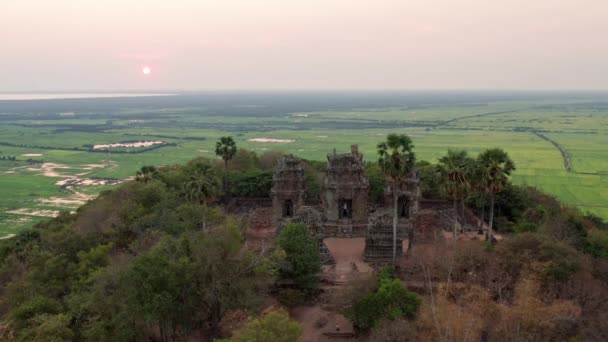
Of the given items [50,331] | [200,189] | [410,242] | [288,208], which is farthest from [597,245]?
[50,331]

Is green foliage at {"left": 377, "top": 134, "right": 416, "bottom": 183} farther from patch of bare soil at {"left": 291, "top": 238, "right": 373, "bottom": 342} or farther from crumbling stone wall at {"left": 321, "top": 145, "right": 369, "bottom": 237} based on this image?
crumbling stone wall at {"left": 321, "top": 145, "right": 369, "bottom": 237}

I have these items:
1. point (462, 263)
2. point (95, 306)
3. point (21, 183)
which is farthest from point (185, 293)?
point (21, 183)

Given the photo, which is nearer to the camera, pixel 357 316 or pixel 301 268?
pixel 357 316

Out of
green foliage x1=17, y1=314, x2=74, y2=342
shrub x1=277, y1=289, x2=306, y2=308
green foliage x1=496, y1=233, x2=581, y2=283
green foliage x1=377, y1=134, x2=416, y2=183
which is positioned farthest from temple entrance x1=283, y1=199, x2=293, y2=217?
green foliage x1=17, y1=314, x2=74, y2=342

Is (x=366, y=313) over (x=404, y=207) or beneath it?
beneath

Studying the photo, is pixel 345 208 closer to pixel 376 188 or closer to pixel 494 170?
pixel 376 188

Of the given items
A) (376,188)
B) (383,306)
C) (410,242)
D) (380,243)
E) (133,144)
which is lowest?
(133,144)

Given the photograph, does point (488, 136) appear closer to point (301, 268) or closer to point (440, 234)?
point (440, 234)
